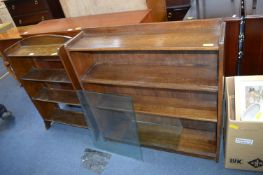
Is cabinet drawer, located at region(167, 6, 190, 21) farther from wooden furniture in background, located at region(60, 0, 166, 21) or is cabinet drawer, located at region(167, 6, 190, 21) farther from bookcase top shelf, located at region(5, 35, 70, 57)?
bookcase top shelf, located at region(5, 35, 70, 57)

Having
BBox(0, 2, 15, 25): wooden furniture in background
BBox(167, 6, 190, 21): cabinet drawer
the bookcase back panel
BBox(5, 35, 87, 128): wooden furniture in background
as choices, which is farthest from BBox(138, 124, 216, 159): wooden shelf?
BBox(0, 2, 15, 25): wooden furniture in background

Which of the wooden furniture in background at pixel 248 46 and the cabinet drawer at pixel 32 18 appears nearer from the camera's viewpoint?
the wooden furniture in background at pixel 248 46

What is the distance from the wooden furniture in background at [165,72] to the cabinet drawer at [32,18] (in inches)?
62.3

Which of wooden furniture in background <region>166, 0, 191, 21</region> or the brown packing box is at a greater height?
wooden furniture in background <region>166, 0, 191, 21</region>

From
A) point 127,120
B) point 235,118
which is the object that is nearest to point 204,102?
point 235,118

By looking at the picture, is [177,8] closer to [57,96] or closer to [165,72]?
[165,72]

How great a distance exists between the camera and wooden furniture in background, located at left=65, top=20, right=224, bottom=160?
1.24m

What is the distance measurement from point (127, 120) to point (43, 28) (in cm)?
112

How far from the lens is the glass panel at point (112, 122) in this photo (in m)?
1.72

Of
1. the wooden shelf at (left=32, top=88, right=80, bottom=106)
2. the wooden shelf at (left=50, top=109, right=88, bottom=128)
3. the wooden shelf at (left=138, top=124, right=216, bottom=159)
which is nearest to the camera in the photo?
the wooden shelf at (left=138, top=124, right=216, bottom=159)

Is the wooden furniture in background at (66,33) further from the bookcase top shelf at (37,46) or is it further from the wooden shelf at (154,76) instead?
the wooden shelf at (154,76)

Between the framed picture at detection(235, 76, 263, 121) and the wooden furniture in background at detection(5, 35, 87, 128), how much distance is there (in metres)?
1.20

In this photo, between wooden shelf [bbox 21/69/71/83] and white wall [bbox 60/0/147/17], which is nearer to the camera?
white wall [bbox 60/0/147/17]

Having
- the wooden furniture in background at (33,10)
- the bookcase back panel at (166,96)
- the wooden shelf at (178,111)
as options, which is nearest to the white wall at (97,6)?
the bookcase back panel at (166,96)
